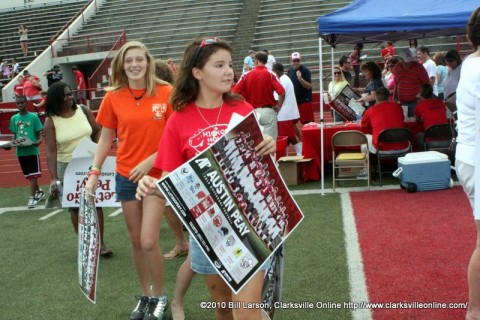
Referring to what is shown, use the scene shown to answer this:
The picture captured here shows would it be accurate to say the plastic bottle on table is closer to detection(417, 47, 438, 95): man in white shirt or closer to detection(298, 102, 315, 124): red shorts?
detection(298, 102, 315, 124): red shorts

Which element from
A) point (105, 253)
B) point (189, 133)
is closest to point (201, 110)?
point (189, 133)

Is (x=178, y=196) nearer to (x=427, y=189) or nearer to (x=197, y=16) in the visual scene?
(x=427, y=189)

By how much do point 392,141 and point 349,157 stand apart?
64cm

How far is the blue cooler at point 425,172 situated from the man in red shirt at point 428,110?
94 centimetres

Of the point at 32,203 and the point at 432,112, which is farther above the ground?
the point at 432,112

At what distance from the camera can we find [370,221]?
7.23 m

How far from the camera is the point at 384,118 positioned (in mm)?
9359

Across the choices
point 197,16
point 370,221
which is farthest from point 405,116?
point 197,16

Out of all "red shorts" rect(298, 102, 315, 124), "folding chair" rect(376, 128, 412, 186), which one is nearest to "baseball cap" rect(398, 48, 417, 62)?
"folding chair" rect(376, 128, 412, 186)

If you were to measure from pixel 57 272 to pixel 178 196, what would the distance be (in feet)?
13.0

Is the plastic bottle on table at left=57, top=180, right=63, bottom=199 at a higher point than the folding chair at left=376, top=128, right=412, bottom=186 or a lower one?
higher

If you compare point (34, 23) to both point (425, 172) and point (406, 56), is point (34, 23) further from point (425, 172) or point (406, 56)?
point (425, 172)

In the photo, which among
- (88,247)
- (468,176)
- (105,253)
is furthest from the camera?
(105,253)

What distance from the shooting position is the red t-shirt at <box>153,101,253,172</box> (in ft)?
10.3
